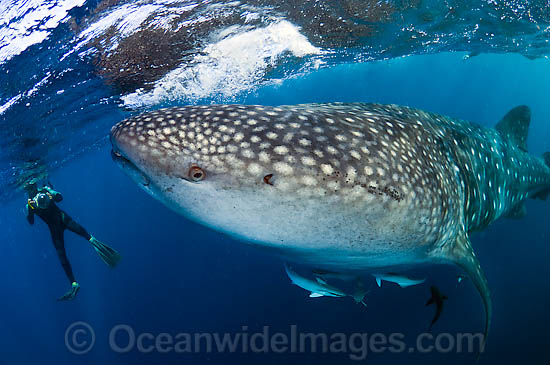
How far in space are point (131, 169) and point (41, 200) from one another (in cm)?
924

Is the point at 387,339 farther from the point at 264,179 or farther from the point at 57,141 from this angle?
the point at 57,141

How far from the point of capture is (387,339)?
11.1 metres

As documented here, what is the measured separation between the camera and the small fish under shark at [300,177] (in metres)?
1.87

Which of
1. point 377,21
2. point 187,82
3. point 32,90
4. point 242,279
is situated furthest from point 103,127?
point 377,21

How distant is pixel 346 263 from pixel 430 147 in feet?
4.24

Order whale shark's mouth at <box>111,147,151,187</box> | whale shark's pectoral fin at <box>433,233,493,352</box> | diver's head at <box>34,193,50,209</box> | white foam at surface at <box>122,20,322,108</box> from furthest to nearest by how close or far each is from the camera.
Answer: white foam at surface at <box>122,20,322,108</box> → diver's head at <box>34,193,50,209</box> → whale shark's pectoral fin at <box>433,233,493,352</box> → whale shark's mouth at <box>111,147,151,187</box>

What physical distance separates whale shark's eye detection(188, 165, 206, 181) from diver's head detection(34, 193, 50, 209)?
962 cm

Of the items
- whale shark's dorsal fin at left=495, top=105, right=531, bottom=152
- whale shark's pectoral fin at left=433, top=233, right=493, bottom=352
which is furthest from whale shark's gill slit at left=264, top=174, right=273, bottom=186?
whale shark's dorsal fin at left=495, top=105, right=531, bottom=152

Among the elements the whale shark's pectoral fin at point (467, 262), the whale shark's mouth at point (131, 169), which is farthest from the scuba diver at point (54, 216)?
the whale shark's pectoral fin at point (467, 262)

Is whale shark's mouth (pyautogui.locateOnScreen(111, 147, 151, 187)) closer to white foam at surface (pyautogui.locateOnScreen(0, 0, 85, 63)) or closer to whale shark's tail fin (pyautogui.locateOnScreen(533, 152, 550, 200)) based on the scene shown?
white foam at surface (pyautogui.locateOnScreen(0, 0, 85, 63))

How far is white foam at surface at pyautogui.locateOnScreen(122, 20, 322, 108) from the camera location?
37.3 feet

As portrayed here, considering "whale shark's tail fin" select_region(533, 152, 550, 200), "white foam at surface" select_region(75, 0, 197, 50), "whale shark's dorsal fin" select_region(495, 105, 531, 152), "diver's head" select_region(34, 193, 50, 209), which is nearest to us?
"whale shark's dorsal fin" select_region(495, 105, 531, 152)

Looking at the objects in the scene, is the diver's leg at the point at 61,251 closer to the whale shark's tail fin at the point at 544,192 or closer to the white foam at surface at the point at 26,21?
the white foam at surface at the point at 26,21

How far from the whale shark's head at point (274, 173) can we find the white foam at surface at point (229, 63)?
9.50 meters
